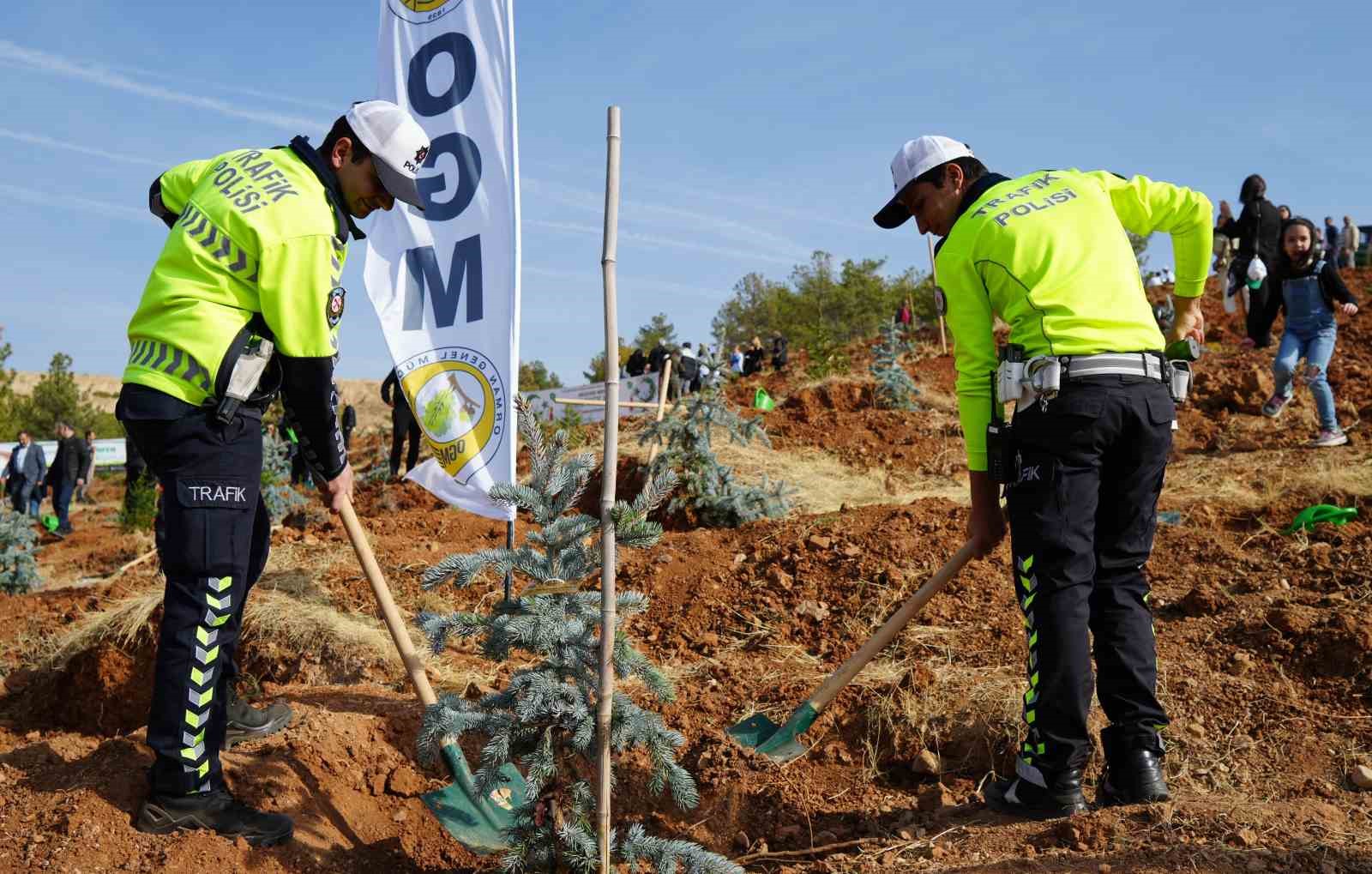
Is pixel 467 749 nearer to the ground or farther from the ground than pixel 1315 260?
nearer to the ground

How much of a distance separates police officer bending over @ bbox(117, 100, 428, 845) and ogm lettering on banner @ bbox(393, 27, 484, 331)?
144 cm

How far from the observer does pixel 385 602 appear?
3160mm

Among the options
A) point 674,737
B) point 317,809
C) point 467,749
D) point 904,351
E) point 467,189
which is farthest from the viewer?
point 904,351

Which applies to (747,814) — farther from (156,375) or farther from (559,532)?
(156,375)

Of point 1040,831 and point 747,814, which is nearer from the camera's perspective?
point 1040,831

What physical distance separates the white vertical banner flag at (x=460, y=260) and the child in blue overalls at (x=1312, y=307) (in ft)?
19.8

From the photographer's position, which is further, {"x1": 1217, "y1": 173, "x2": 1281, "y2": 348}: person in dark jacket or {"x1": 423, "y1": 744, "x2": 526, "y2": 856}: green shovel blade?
{"x1": 1217, "y1": 173, "x2": 1281, "y2": 348}: person in dark jacket

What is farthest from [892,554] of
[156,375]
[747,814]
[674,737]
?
[156,375]

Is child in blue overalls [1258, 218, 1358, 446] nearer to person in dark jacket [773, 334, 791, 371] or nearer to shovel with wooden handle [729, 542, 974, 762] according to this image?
shovel with wooden handle [729, 542, 974, 762]

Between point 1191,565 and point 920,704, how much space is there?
1.90 m

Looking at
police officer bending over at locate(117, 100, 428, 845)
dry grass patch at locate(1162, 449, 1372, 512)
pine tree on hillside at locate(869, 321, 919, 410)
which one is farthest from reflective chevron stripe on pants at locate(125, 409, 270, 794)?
pine tree on hillside at locate(869, 321, 919, 410)

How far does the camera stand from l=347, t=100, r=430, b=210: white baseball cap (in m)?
3.01

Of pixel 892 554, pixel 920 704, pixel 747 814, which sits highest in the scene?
pixel 892 554

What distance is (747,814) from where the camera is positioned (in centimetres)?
343
